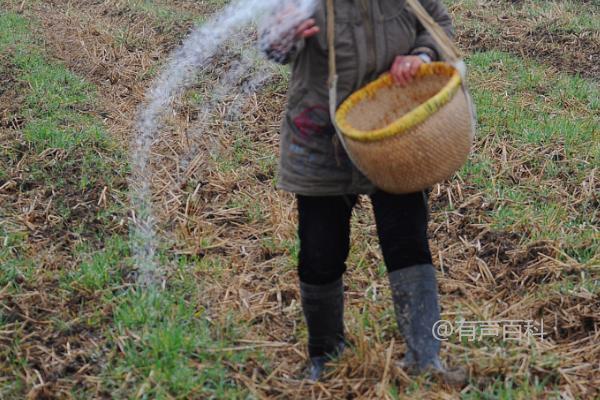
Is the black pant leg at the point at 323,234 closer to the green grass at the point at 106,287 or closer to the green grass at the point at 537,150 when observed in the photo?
the green grass at the point at 106,287

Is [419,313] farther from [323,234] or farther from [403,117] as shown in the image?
[403,117]

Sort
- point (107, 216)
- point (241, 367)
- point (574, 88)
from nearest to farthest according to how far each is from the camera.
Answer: point (241, 367)
point (107, 216)
point (574, 88)

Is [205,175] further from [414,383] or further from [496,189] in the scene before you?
[414,383]

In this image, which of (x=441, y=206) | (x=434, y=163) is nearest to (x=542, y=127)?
(x=441, y=206)

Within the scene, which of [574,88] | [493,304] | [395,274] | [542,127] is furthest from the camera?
[574,88]

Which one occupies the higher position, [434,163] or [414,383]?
[434,163]

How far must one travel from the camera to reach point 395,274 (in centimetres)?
260

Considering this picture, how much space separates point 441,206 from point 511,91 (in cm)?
192

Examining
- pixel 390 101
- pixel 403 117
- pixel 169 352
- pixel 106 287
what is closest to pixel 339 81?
pixel 390 101

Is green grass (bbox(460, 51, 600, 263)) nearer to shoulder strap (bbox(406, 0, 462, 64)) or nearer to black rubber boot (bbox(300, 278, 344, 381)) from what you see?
black rubber boot (bbox(300, 278, 344, 381))

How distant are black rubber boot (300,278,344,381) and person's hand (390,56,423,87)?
70 cm

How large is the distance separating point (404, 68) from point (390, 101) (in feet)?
0.50

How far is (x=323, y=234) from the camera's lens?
2.55 m

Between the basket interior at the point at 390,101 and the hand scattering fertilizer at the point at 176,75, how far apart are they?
318mm
